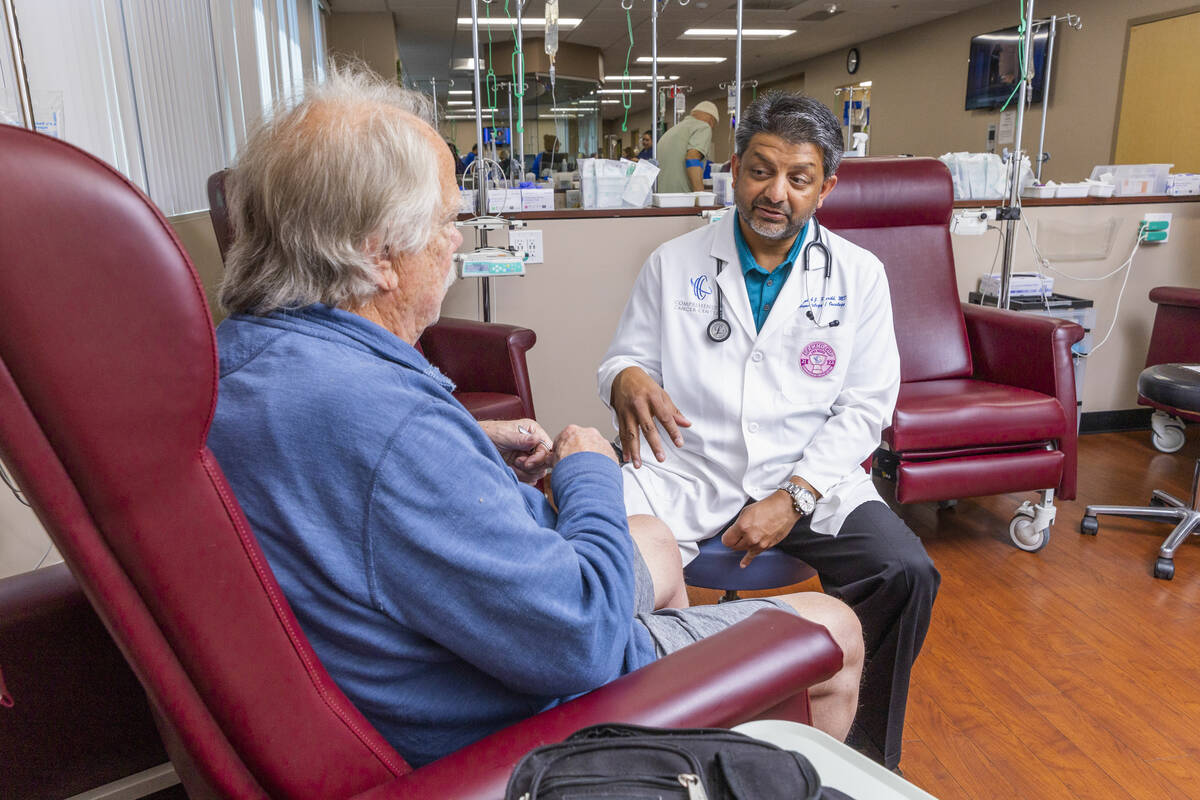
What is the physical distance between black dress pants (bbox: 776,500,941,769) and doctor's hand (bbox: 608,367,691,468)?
0.37 metres

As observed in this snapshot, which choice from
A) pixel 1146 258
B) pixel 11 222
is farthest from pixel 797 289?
pixel 1146 258

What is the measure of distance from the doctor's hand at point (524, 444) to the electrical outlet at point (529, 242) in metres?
1.94

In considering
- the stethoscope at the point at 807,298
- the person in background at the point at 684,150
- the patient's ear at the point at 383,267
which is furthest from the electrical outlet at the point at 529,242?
the patient's ear at the point at 383,267

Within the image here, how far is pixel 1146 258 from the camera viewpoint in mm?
3441

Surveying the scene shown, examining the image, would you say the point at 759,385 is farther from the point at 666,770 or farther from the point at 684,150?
the point at 684,150

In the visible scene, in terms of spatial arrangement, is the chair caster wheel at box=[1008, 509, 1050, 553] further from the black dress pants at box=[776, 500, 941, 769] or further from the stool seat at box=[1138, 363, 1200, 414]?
the black dress pants at box=[776, 500, 941, 769]

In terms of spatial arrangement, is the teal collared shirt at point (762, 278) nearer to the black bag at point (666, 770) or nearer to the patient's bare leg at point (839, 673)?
the patient's bare leg at point (839, 673)

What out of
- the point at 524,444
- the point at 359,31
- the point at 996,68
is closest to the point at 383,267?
the point at 524,444

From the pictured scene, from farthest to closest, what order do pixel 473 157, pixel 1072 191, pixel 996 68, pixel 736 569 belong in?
1. pixel 996 68
2. pixel 473 157
3. pixel 1072 191
4. pixel 736 569

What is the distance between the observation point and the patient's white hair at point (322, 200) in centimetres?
76

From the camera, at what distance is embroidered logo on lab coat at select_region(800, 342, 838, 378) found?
1.64 metres

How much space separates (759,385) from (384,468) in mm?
1079

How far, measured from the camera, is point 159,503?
22.3 inches

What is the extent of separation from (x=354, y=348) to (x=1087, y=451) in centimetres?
336
